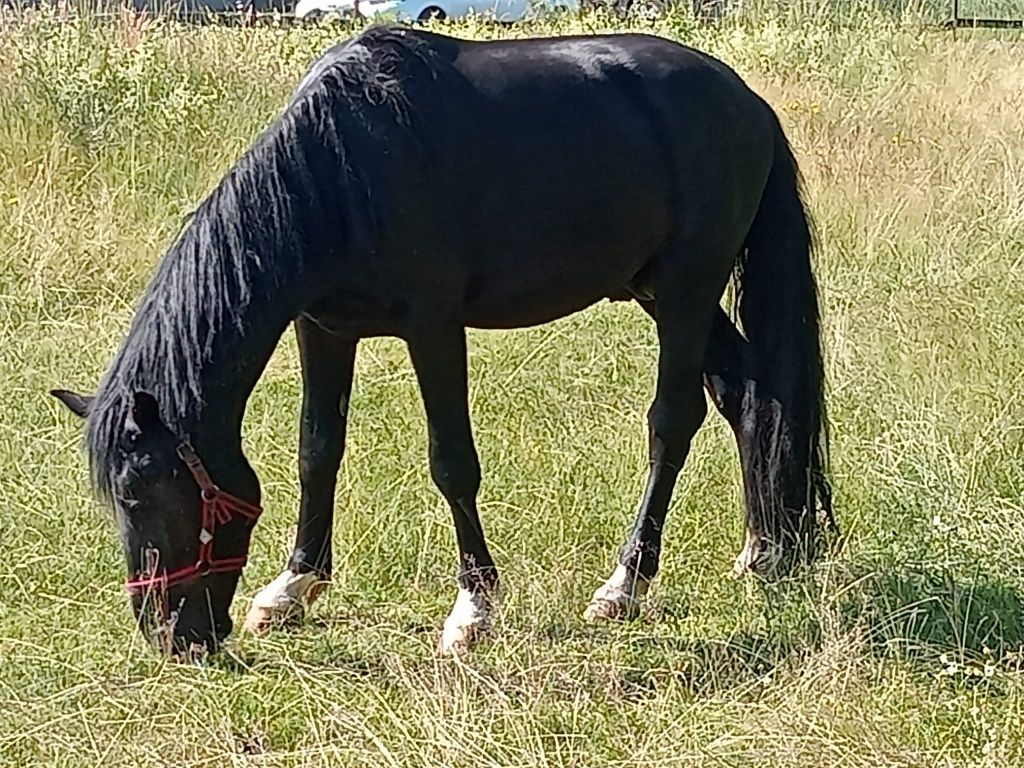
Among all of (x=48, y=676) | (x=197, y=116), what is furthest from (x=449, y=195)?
(x=197, y=116)

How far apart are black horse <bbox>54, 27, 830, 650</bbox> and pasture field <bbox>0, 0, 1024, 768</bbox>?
Answer: 0.75 ft

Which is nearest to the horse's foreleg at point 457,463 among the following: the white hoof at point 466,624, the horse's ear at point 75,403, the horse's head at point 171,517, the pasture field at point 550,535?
the white hoof at point 466,624

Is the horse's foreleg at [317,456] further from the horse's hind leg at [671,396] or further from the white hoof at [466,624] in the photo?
the horse's hind leg at [671,396]

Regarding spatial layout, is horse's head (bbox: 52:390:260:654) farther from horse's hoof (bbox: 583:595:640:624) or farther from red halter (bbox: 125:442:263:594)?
horse's hoof (bbox: 583:595:640:624)

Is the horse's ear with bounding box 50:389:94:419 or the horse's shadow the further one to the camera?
the horse's shadow

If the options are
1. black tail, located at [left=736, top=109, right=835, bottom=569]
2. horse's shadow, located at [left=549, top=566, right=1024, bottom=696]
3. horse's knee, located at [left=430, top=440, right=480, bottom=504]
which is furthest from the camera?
black tail, located at [left=736, top=109, right=835, bottom=569]

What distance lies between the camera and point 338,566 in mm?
4281

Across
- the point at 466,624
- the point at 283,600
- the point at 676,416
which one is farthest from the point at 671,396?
the point at 283,600

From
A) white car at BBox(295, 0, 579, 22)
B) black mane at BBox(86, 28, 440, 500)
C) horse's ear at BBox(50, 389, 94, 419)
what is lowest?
white car at BBox(295, 0, 579, 22)

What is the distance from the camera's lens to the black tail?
173 inches

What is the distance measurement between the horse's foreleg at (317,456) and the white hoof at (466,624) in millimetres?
487

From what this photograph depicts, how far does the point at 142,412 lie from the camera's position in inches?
126

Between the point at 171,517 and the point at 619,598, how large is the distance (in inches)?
55.1

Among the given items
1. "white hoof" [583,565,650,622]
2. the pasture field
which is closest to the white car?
the pasture field
